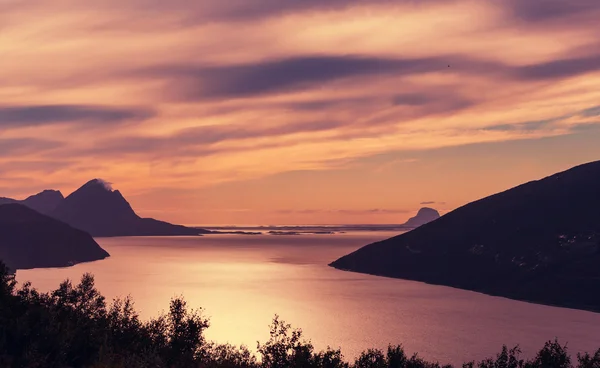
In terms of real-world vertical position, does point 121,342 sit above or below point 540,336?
above

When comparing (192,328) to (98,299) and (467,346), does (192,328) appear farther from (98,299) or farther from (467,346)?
(467,346)

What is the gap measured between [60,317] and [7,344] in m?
12.4


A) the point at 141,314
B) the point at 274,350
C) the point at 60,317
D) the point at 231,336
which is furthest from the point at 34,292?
the point at 141,314

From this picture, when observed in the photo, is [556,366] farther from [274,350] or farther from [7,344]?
[7,344]

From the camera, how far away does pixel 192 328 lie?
189 ft

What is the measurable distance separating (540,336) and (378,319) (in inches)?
1848

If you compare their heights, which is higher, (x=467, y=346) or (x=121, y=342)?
(x=121, y=342)

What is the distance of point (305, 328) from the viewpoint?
161625 mm

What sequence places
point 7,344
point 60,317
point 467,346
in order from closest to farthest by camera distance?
point 7,344 < point 60,317 < point 467,346

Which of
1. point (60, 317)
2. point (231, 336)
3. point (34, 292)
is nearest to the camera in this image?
point (60, 317)

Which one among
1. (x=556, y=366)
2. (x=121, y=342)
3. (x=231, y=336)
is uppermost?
(x=121, y=342)

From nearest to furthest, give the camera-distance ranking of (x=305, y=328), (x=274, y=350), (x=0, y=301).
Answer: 1. (x=0, y=301)
2. (x=274, y=350)
3. (x=305, y=328)

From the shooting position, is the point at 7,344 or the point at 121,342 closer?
the point at 7,344

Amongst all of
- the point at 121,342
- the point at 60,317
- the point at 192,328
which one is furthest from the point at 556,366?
the point at 60,317
